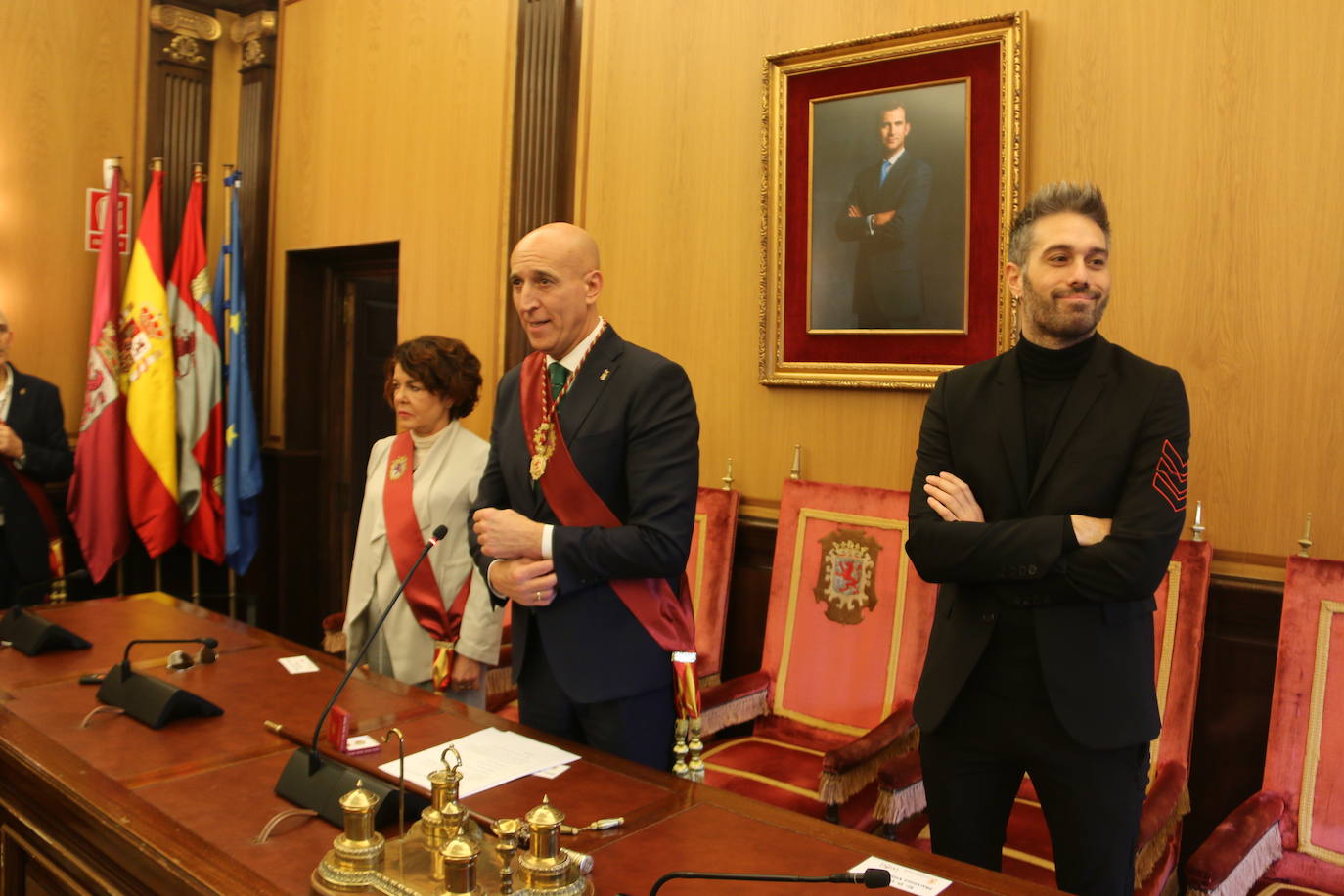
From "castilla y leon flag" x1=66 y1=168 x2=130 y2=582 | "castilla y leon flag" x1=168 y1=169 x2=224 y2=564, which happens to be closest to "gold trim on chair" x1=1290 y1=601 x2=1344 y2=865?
"castilla y leon flag" x1=168 y1=169 x2=224 y2=564

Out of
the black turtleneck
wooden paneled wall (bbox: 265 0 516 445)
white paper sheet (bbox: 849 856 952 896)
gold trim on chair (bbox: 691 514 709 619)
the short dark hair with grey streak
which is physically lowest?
white paper sheet (bbox: 849 856 952 896)

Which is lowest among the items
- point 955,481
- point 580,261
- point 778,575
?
point 778,575

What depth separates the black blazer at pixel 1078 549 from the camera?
1.65 m

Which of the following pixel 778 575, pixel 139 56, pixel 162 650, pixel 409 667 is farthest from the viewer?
pixel 139 56

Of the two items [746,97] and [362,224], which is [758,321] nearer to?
[746,97]

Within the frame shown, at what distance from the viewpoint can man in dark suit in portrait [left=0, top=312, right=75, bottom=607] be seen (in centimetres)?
399

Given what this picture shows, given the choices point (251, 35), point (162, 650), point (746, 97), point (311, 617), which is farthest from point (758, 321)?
point (251, 35)

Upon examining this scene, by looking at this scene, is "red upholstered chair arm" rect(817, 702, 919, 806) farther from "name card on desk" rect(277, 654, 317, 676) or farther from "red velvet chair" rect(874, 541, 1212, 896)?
"name card on desk" rect(277, 654, 317, 676)

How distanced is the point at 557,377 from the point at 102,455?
338 centimetres

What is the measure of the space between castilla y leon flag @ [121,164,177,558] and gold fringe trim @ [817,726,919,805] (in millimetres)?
3416

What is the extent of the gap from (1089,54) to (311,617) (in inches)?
161

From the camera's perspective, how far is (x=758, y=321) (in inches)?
133

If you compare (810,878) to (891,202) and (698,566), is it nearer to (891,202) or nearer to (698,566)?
(698,566)

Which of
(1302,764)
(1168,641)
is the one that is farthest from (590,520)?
(1302,764)
